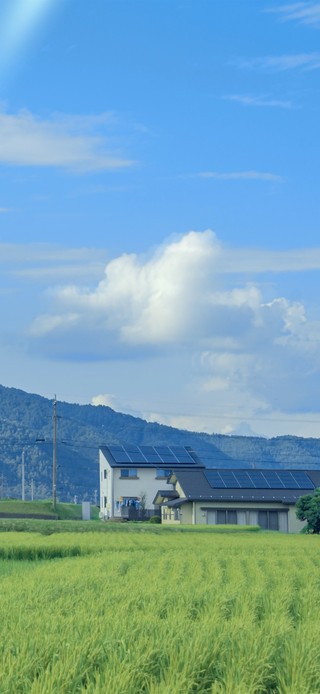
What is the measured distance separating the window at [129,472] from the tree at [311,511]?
2651 centimetres

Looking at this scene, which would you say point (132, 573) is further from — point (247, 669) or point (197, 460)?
point (197, 460)

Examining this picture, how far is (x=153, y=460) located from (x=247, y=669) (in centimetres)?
7405

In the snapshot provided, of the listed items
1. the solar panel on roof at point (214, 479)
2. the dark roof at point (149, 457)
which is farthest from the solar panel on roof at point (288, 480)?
the dark roof at point (149, 457)

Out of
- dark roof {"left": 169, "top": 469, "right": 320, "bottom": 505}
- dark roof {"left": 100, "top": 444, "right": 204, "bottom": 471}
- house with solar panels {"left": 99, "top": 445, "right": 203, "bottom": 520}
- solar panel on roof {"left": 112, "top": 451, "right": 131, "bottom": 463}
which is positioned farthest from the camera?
dark roof {"left": 100, "top": 444, "right": 204, "bottom": 471}

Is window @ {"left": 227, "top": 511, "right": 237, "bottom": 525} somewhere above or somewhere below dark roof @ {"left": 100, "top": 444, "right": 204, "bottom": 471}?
below

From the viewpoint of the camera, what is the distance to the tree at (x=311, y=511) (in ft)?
179

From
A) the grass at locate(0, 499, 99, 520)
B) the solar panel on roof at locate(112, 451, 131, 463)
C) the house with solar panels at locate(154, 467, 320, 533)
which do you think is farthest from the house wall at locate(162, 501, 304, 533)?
the solar panel on roof at locate(112, 451, 131, 463)

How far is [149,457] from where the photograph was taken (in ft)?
271

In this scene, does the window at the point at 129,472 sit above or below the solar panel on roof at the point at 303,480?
above

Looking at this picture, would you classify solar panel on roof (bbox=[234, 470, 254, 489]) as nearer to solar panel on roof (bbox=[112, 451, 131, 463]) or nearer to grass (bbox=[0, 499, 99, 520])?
solar panel on roof (bbox=[112, 451, 131, 463])

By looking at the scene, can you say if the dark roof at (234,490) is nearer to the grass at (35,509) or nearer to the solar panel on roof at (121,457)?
the solar panel on roof at (121,457)

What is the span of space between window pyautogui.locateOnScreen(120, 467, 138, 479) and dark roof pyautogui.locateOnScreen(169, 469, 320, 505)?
8414 millimetres

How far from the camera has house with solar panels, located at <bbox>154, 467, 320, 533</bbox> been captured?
66500 millimetres

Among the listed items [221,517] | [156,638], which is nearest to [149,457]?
[221,517]
